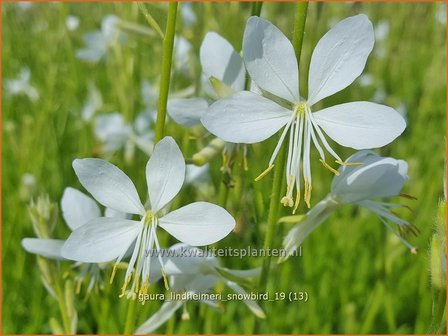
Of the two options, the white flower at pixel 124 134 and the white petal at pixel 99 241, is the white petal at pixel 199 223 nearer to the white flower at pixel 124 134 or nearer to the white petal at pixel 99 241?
the white petal at pixel 99 241

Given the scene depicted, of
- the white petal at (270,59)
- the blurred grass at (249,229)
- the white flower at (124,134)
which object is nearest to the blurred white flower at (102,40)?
the blurred grass at (249,229)

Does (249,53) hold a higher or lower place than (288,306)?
higher

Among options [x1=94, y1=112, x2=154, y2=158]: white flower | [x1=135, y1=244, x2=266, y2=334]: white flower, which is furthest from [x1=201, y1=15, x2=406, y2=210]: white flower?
[x1=94, y1=112, x2=154, y2=158]: white flower

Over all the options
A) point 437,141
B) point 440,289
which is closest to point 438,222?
point 440,289

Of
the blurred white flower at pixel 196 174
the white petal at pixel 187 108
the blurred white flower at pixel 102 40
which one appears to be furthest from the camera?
the blurred white flower at pixel 102 40

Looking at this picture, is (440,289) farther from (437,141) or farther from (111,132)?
(437,141)

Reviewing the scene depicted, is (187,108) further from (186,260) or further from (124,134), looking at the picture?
(124,134)
